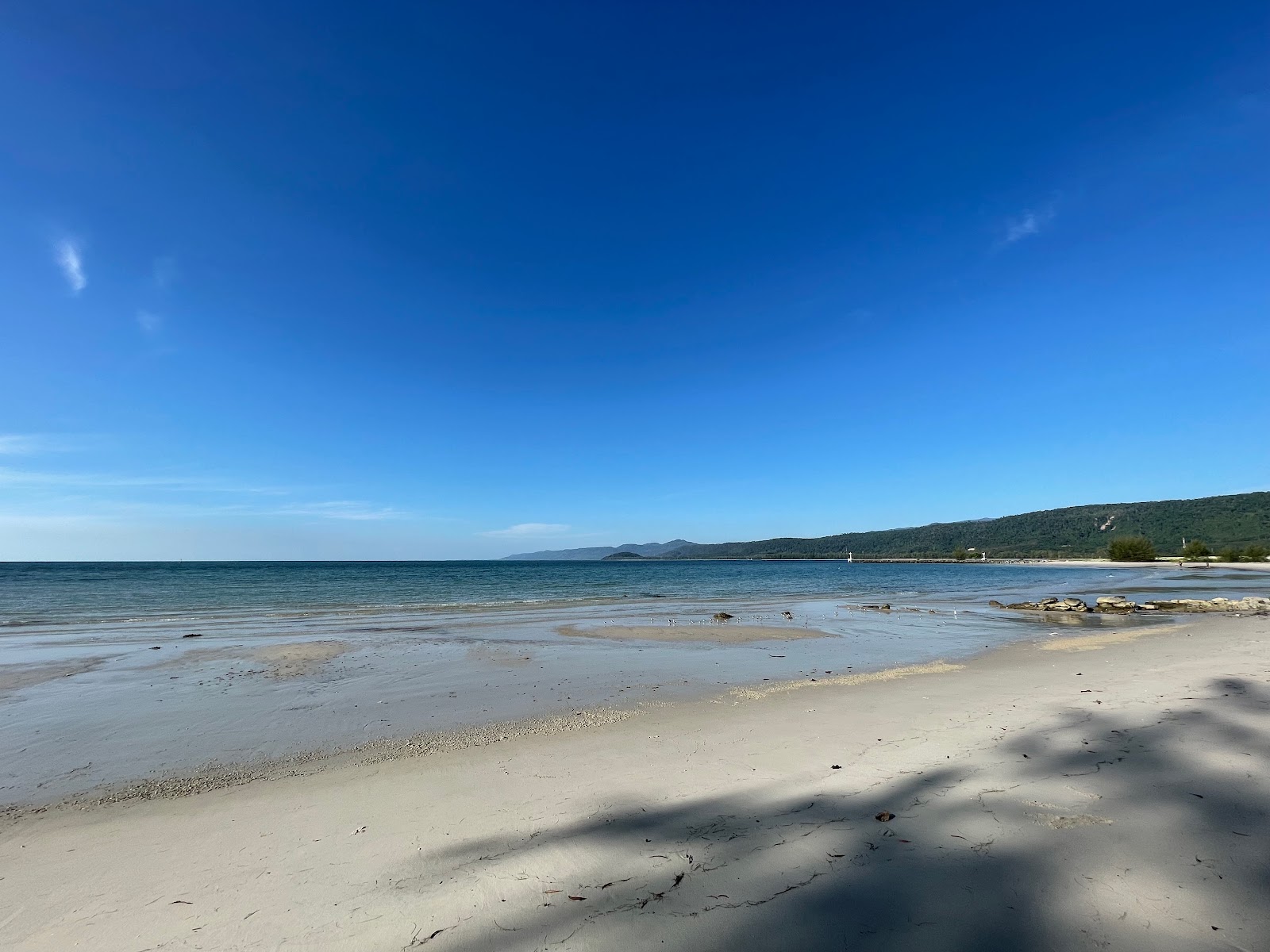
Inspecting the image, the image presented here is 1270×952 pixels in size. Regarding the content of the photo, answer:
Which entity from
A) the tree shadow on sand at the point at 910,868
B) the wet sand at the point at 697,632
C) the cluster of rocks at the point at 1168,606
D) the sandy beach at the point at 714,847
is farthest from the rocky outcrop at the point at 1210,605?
the tree shadow on sand at the point at 910,868

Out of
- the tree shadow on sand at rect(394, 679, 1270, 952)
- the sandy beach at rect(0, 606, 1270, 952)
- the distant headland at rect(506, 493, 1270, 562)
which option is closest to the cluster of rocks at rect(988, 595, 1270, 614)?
the sandy beach at rect(0, 606, 1270, 952)

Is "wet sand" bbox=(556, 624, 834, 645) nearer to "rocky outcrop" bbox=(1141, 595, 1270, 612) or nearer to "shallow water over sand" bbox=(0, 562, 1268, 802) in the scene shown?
"shallow water over sand" bbox=(0, 562, 1268, 802)

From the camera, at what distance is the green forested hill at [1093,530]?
372ft

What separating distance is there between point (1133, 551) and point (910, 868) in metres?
119

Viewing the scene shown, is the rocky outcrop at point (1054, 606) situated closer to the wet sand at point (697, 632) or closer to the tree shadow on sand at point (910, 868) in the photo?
the wet sand at point (697, 632)

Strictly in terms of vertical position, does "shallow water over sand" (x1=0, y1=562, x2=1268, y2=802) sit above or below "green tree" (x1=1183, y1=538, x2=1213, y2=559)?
below

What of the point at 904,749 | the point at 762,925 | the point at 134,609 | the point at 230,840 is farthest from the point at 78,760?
the point at 134,609

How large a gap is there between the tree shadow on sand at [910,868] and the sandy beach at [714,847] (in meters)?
0.02

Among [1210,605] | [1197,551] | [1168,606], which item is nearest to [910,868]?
[1168,606]

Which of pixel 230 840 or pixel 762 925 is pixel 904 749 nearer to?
pixel 762 925

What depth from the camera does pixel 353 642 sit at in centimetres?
1664

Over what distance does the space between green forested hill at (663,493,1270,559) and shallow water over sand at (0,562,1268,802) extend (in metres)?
122

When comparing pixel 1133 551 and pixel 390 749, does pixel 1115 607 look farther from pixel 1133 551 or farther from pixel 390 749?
pixel 1133 551

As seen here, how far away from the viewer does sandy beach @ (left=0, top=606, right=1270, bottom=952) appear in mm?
3049
